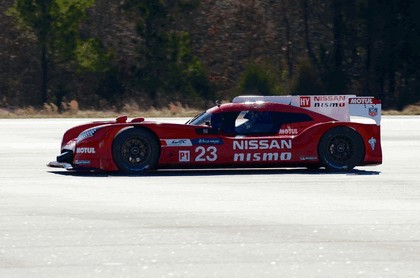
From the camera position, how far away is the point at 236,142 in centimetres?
1582

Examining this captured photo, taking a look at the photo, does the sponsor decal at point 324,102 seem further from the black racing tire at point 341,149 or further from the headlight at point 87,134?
the headlight at point 87,134

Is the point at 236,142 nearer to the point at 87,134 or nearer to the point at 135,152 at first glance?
the point at 135,152

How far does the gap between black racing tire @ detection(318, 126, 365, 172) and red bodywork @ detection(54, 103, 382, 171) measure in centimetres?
8

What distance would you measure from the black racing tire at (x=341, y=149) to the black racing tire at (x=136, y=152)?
246 centimetres

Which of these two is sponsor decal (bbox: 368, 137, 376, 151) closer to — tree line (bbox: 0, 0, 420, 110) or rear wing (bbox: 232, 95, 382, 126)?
rear wing (bbox: 232, 95, 382, 126)

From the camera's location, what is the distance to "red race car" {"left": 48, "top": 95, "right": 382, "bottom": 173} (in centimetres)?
1561

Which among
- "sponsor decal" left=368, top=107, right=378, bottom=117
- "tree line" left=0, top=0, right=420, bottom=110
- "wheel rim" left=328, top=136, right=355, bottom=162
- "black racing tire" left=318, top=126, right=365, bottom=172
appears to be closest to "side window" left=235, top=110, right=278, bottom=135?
"black racing tire" left=318, top=126, right=365, bottom=172

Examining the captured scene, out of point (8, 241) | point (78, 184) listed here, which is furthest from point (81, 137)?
point (8, 241)

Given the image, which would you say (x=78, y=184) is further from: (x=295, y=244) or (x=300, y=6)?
(x=300, y=6)

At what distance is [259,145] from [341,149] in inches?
49.7

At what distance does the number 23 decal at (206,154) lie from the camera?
15742mm

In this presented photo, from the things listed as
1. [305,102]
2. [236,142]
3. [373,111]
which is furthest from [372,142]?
[236,142]

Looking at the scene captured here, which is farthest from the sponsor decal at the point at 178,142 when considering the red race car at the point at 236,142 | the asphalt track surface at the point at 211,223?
the asphalt track surface at the point at 211,223

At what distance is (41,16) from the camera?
45875mm
